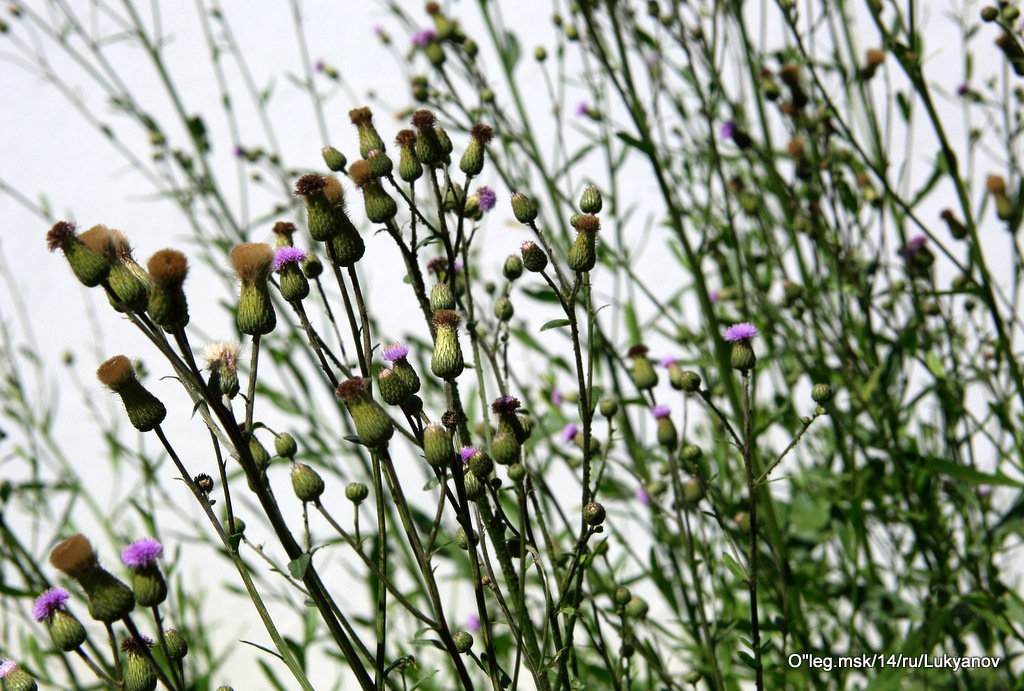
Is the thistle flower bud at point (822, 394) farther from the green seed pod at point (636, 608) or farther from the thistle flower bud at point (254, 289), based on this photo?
the thistle flower bud at point (254, 289)

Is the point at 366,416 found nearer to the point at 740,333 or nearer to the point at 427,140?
the point at 427,140

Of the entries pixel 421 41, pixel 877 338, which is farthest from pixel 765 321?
pixel 421 41

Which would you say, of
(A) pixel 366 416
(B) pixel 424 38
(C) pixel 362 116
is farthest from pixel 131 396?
(B) pixel 424 38

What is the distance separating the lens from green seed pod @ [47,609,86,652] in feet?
2.83

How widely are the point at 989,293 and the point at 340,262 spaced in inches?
38.7

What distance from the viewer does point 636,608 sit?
130 cm

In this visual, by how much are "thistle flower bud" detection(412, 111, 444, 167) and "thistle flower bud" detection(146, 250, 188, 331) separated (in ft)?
1.07

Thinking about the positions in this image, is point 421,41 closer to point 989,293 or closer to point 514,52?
point 514,52

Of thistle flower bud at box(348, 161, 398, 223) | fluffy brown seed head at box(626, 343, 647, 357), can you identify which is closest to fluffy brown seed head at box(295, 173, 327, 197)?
thistle flower bud at box(348, 161, 398, 223)

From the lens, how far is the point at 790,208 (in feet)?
6.29

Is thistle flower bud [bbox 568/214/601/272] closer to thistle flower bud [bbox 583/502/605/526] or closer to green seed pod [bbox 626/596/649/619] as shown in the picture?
thistle flower bud [bbox 583/502/605/526]

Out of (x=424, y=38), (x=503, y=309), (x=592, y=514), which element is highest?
(x=424, y=38)

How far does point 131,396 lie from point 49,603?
0.27 metres

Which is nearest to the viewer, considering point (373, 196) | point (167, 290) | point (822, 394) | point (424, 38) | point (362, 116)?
point (167, 290)
